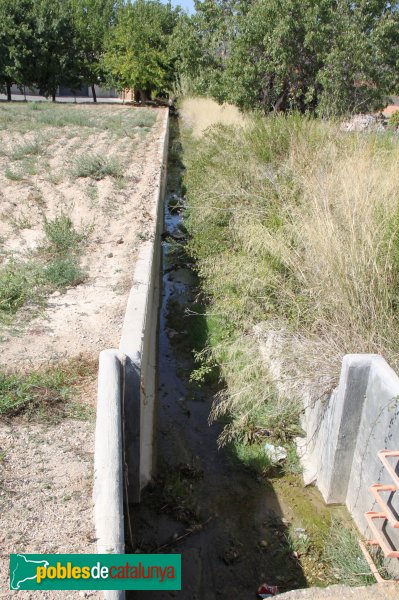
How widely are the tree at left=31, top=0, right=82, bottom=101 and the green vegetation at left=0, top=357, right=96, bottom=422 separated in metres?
27.0

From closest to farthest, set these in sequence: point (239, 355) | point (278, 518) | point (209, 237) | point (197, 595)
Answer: point (197, 595) < point (278, 518) < point (239, 355) < point (209, 237)

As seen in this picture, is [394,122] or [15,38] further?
[15,38]

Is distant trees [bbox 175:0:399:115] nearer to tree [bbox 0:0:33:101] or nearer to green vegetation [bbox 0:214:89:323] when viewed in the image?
green vegetation [bbox 0:214:89:323]

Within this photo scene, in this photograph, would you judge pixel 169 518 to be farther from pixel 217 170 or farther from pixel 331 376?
pixel 217 170

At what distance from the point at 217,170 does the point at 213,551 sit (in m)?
5.54

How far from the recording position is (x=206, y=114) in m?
15.8

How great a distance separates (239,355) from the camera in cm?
496

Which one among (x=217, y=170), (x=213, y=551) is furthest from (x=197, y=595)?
(x=217, y=170)

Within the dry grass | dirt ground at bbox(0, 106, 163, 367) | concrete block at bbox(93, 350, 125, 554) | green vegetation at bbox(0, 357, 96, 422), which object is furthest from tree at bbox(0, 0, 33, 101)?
concrete block at bbox(93, 350, 125, 554)

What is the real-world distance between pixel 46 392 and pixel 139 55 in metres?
26.7

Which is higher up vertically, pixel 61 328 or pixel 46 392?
pixel 61 328

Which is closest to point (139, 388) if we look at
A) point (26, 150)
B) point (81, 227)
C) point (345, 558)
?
point (345, 558)

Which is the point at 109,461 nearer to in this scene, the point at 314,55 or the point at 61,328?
the point at 61,328

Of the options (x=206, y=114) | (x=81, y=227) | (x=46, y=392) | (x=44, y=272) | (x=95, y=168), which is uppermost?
(x=206, y=114)
